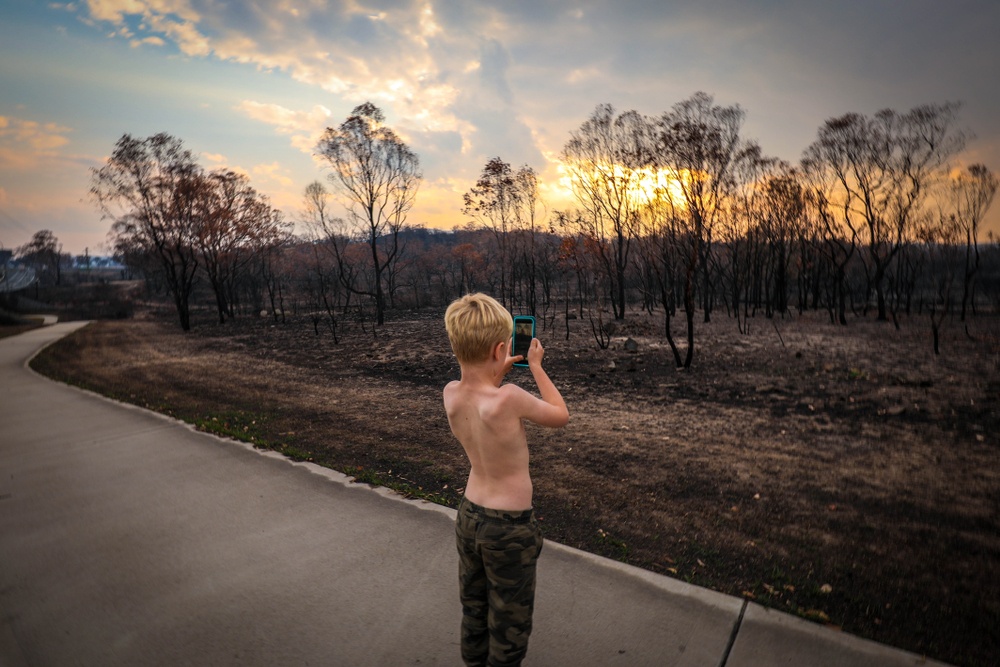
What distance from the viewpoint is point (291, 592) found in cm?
275

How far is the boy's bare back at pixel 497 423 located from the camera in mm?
1805

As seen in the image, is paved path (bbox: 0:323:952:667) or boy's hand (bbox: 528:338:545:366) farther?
paved path (bbox: 0:323:952:667)

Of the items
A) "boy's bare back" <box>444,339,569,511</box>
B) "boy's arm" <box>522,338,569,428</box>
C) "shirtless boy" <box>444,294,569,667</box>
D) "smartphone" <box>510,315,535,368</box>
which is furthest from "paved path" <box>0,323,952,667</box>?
"smartphone" <box>510,315,535,368</box>

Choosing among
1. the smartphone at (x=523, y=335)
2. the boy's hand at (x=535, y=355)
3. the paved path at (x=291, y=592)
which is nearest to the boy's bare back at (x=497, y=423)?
the boy's hand at (x=535, y=355)

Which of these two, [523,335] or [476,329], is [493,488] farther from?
[523,335]

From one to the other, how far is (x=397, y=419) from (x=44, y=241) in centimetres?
10459

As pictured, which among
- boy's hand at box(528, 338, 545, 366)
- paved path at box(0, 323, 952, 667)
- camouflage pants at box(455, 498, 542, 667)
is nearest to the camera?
camouflage pants at box(455, 498, 542, 667)

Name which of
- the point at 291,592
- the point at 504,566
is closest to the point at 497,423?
the point at 504,566

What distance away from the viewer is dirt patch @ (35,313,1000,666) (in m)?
2.88

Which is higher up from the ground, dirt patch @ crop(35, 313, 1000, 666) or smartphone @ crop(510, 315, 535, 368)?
smartphone @ crop(510, 315, 535, 368)

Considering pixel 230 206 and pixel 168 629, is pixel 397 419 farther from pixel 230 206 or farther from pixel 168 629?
pixel 230 206

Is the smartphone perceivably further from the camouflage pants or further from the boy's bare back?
the camouflage pants

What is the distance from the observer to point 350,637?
93.3 inches

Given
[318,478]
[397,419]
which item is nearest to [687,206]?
[397,419]
